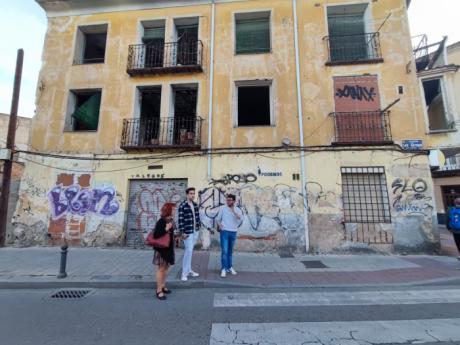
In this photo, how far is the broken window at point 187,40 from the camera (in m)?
10.9

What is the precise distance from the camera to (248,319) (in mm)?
3955

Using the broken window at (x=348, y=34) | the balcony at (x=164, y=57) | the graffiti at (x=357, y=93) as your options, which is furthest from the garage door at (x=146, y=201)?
the broken window at (x=348, y=34)

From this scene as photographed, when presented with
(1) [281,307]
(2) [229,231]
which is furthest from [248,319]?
(2) [229,231]

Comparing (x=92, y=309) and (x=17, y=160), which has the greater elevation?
(x=17, y=160)

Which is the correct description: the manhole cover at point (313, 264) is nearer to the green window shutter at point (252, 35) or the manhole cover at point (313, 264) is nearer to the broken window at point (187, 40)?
the green window shutter at point (252, 35)

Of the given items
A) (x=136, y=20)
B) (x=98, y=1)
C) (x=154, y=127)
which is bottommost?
(x=154, y=127)

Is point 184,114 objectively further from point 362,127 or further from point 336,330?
point 336,330

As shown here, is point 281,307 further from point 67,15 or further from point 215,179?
point 67,15

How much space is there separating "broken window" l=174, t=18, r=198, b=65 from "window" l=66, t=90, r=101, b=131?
389cm

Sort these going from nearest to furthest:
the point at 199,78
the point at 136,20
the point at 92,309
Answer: the point at 92,309 < the point at 199,78 < the point at 136,20

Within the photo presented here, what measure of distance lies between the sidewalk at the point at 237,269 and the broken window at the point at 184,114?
4364mm

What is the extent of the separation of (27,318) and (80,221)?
A: 6.26 m

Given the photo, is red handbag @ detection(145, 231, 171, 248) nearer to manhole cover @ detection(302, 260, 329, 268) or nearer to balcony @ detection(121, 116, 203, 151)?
manhole cover @ detection(302, 260, 329, 268)

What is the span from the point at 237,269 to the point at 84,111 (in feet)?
29.4
